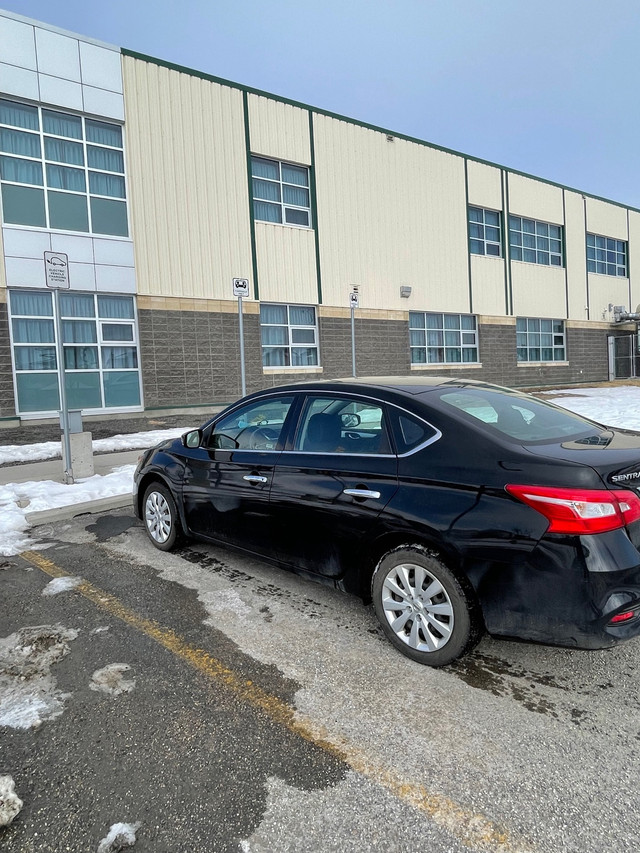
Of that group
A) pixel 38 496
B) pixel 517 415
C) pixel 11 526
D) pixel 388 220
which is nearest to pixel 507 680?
pixel 517 415

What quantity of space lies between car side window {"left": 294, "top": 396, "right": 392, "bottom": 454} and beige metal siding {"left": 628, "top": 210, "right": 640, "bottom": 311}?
29881mm

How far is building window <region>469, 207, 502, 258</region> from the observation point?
71.3 ft

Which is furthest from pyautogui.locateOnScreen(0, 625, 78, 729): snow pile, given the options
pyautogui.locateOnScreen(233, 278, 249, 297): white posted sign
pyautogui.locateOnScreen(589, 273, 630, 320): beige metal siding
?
pyautogui.locateOnScreen(589, 273, 630, 320): beige metal siding

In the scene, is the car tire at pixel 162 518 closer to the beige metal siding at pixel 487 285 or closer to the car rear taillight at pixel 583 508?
the car rear taillight at pixel 583 508

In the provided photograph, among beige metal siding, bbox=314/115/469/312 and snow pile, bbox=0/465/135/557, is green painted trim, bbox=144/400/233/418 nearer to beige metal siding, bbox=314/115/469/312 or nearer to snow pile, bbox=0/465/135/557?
beige metal siding, bbox=314/115/469/312

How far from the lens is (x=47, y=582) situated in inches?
177

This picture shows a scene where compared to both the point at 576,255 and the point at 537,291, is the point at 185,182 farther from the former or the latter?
the point at 576,255

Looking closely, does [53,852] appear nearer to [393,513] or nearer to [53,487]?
[393,513]

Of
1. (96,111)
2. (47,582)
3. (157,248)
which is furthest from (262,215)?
(47,582)

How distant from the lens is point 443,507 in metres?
3.03

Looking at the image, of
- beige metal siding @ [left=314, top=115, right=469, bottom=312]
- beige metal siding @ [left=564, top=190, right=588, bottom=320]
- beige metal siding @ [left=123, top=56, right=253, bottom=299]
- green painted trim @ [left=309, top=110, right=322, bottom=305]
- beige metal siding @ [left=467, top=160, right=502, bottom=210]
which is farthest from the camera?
beige metal siding @ [left=564, top=190, right=588, bottom=320]

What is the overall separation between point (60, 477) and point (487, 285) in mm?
18378

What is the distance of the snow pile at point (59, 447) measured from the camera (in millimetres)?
10000

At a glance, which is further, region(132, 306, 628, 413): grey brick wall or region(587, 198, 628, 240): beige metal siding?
region(587, 198, 628, 240): beige metal siding
